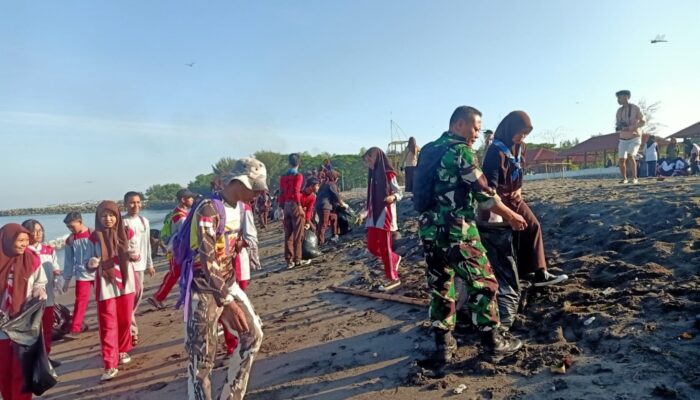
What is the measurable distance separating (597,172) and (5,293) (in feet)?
79.6

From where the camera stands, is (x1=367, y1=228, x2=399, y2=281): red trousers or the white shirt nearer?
(x1=367, y1=228, x2=399, y2=281): red trousers

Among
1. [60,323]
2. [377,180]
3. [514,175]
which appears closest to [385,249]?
[377,180]

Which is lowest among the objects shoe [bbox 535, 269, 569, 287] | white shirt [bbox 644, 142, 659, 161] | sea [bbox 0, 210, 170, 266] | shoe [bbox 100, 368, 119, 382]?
sea [bbox 0, 210, 170, 266]

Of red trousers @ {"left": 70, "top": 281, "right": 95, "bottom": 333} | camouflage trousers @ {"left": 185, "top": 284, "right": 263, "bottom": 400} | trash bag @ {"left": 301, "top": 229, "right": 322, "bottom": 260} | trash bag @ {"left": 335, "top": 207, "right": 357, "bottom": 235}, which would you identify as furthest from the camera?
trash bag @ {"left": 335, "top": 207, "right": 357, "bottom": 235}

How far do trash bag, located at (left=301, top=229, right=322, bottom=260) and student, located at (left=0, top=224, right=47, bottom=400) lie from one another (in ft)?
18.8

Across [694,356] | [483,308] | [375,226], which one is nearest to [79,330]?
[375,226]

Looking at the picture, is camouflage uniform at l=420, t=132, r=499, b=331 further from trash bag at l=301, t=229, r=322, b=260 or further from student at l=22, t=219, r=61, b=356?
trash bag at l=301, t=229, r=322, b=260

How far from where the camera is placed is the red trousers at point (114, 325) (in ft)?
14.8

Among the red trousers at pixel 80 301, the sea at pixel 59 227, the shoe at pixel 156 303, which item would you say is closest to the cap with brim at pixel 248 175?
the red trousers at pixel 80 301

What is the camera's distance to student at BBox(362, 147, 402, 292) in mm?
6043

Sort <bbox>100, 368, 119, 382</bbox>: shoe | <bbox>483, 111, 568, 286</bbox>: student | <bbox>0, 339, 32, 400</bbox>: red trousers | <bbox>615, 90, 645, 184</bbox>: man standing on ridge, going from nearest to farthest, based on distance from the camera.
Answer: <bbox>0, 339, 32, 400</bbox>: red trousers < <bbox>483, 111, 568, 286</bbox>: student < <bbox>100, 368, 119, 382</bbox>: shoe < <bbox>615, 90, 645, 184</bbox>: man standing on ridge

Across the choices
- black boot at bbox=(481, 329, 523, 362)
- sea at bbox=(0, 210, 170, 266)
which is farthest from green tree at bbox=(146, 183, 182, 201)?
black boot at bbox=(481, 329, 523, 362)

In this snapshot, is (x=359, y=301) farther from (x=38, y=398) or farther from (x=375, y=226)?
(x=38, y=398)

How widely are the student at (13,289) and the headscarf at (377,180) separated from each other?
397cm
